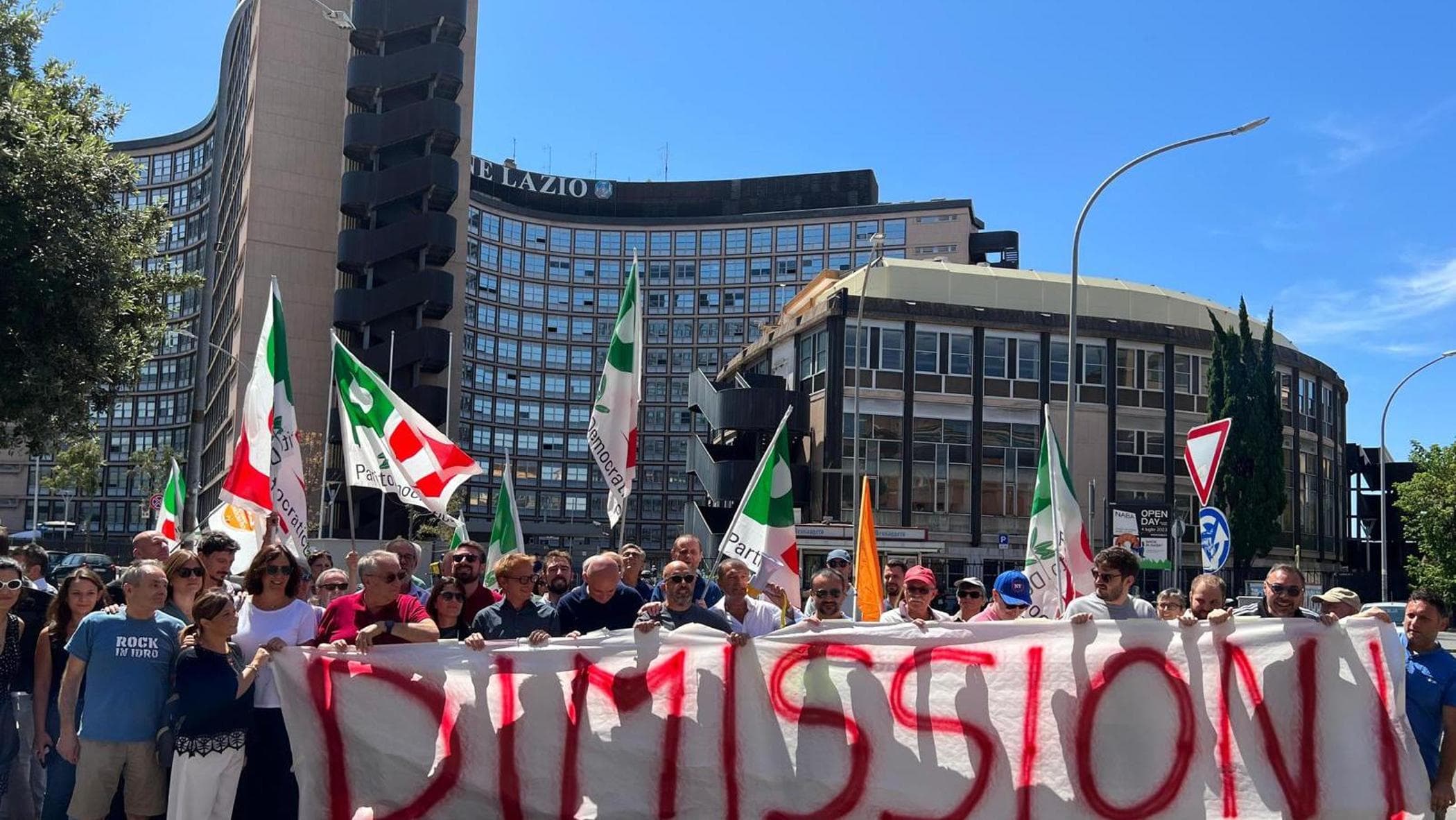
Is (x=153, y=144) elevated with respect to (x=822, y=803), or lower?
elevated

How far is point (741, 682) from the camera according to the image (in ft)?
24.2

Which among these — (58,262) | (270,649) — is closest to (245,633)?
(270,649)

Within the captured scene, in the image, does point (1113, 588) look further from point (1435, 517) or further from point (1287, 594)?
point (1435, 517)

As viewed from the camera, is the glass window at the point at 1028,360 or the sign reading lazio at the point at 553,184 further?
the sign reading lazio at the point at 553,184

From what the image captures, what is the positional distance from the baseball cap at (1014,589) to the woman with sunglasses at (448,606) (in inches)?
143

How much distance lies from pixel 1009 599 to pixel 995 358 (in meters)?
38.9

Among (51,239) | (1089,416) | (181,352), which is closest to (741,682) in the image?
(51,239)

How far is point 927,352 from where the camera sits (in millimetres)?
46812

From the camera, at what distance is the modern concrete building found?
1804 inches

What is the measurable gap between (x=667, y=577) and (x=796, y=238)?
97542 mm

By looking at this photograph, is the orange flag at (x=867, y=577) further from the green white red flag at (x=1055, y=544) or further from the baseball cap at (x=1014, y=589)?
the baseball cap at (x=1014, y=589)

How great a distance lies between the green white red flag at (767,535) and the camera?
11938 millimetres

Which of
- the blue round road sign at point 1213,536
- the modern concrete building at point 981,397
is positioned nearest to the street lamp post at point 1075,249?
the blue round road sign at point 1213,536

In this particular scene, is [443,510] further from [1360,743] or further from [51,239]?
[51,239]
